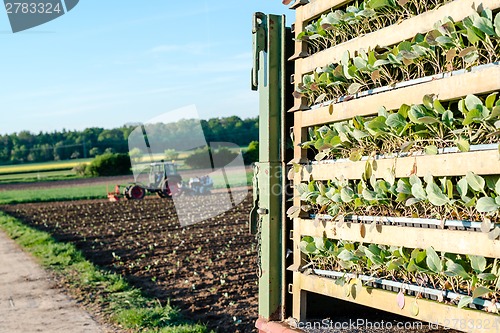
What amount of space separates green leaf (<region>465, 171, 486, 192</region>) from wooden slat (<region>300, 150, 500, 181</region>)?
0.08 ft

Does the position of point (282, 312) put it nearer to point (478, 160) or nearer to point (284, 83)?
point (284, 83)

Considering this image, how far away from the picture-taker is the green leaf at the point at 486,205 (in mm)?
2166

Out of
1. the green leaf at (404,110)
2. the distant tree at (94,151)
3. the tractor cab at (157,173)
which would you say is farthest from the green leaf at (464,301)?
the distant tree at (94,151)

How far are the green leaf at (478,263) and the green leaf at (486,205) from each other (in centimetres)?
19

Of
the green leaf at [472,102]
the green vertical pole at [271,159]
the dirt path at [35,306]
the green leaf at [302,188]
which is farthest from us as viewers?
the dirt path at [35,306]

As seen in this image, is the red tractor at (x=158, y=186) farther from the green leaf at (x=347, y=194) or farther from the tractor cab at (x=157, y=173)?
the green leaf at (x=347, y=194)

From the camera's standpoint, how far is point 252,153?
30.8 m

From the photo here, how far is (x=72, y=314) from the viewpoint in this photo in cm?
705

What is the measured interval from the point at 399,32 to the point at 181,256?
8023mm

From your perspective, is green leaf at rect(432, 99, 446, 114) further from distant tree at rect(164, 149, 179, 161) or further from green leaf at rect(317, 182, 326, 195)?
distant tree at rect(164, 149, 179, 161)

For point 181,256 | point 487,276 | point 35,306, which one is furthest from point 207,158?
point 487,276

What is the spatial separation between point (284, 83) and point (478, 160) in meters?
1.35

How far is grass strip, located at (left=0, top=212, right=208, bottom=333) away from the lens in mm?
6320

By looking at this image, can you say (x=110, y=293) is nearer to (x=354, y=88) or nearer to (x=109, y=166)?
(x=354, y=88)
